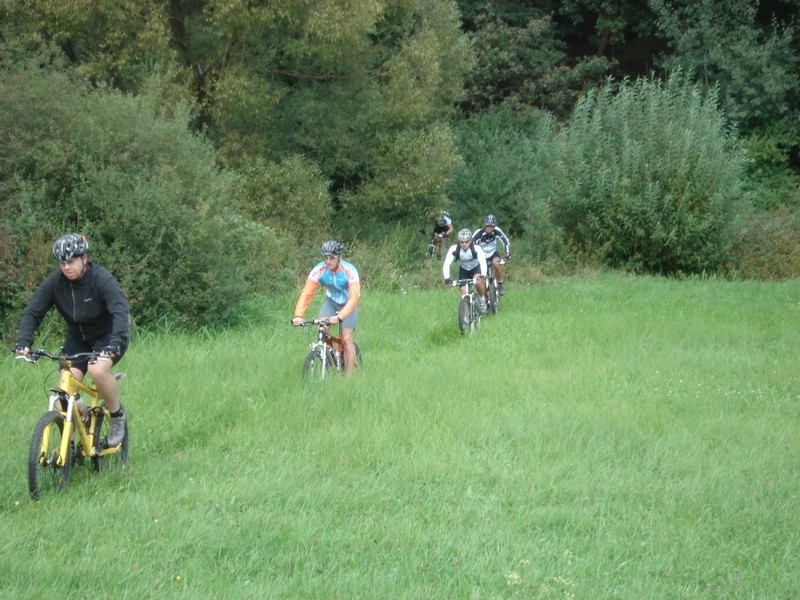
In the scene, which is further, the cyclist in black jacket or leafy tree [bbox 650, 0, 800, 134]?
leafy tree [bbox 650, 0, 800, 134]

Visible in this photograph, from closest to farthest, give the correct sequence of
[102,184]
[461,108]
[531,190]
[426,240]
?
[102,184]
[426,240]
[531,190]
[461,108]

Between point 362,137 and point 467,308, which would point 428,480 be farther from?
point 362,137

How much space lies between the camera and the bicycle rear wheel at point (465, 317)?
15.8 meters

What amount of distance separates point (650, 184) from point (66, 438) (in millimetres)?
20445

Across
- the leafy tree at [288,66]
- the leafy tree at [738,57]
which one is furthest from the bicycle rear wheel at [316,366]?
the leafy tree at [738,57]

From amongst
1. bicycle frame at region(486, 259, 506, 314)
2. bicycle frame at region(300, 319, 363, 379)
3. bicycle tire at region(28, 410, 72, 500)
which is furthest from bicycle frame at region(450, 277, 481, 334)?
bicycle tire at region(28, 410, 72, 500)

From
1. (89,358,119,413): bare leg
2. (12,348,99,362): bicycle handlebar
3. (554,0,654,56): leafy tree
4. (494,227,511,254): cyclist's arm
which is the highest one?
(554,0,654,56): leafy tree

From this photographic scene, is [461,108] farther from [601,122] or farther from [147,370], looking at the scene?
[147,370]

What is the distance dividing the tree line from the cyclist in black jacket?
6.06 metres

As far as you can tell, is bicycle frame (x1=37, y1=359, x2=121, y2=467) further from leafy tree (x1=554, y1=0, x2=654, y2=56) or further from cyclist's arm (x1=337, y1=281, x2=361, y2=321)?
leafy tree (x1=554, y1=0, x2=654, y2=56)

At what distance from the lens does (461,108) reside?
128 ft

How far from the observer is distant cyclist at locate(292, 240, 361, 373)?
37.6 ft

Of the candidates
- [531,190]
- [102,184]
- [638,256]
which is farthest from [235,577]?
[531,190]

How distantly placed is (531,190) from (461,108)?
6649 millimetres
